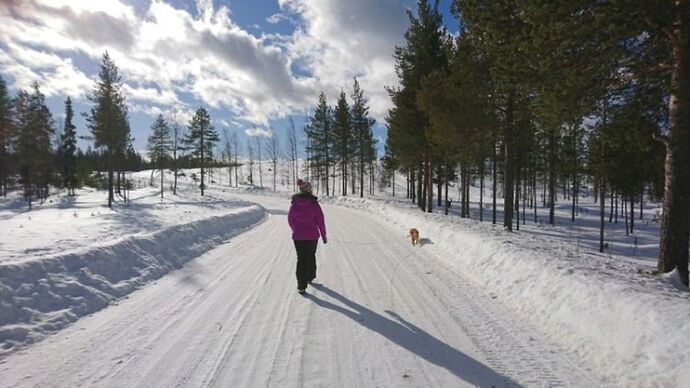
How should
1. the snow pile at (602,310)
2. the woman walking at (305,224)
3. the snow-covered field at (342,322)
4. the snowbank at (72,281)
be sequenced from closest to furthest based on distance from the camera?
the snow pile at (602,310) < the snow-covered field at (342,322) < the snowbank at (72,281) < the woman walking at (305,224)

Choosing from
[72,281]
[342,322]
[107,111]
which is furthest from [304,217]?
[107,111]

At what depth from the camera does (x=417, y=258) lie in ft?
32.0

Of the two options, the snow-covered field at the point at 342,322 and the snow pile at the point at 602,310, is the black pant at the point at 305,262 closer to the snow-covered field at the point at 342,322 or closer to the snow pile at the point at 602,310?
the snow-covered field at the point at 342,322

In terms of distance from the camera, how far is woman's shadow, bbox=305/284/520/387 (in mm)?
3775

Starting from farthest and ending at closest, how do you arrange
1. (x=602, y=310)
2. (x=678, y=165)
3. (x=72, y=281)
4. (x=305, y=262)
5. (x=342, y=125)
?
(x=342, y=125), (x=305, y=262), (x=678, y=165), (x=72, y=281), (x=602, y=310)

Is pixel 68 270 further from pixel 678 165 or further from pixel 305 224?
pixel 678 165

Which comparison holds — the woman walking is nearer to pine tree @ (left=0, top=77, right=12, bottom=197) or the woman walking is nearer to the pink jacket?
the pink jacket

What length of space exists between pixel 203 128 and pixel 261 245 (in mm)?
41710

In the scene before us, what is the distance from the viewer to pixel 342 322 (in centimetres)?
518

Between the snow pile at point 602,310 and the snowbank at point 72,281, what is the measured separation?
6.65 m

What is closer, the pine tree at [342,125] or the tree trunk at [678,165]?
the tree trunk at [678,165]

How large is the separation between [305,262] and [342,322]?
188cm

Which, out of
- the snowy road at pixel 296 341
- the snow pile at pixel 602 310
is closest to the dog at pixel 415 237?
the snow pile at pixel 602 310

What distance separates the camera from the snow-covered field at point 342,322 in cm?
377
